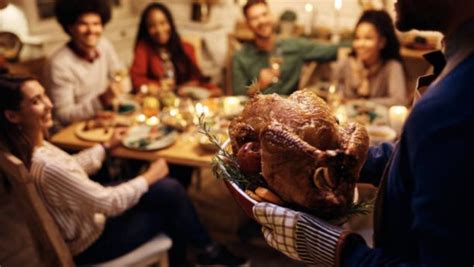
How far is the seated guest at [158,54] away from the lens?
281 cm

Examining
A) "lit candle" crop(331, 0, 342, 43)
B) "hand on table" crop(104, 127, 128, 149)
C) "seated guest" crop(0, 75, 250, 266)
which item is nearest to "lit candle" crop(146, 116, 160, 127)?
"hand on table" crop(104, 127, 128, 149)

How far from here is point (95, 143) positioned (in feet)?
6.53

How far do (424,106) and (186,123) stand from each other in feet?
4.87

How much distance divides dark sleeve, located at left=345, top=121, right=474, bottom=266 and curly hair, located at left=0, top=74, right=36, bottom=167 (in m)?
1.32

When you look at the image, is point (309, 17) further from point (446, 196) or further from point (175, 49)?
point (446, 196)

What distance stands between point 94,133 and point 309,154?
1467mm

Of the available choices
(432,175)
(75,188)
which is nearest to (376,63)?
(75,188)

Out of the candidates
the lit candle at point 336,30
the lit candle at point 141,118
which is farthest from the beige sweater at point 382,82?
the lit candle at point 141,118

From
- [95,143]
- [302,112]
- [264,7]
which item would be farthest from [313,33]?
[302,112]

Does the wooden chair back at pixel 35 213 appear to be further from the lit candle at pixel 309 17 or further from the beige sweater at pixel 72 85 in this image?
the lit candle at pixel 309 17

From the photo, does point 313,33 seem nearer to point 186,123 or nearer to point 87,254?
point 186,123

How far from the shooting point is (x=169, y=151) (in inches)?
76.0

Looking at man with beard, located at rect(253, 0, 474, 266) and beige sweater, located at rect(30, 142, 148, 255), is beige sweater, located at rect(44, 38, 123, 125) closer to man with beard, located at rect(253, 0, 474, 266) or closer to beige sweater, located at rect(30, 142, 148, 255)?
beige sweater, located at rect(30, 142, 148, 255)

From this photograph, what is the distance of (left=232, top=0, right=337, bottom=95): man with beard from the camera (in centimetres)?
264
